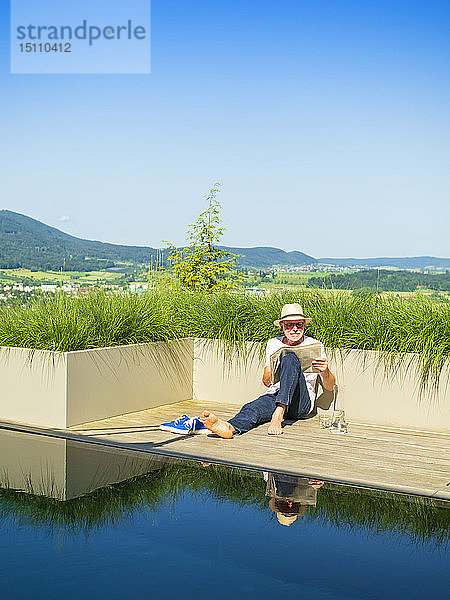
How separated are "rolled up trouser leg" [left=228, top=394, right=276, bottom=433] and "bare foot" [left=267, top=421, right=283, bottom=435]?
0.50ft

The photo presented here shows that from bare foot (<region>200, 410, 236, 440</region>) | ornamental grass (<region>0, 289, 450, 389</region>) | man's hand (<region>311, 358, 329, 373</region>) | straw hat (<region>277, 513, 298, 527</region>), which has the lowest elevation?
straw hat (<region>277, 513, 298, 527</region>)

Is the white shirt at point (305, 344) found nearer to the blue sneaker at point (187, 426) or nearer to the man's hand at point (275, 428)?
the man's hand at point (275, 428)

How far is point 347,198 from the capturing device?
113 feet

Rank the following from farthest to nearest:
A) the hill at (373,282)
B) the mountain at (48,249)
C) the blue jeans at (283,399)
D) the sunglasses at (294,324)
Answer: the mountain at (48,249), the hill at (373,282), the sunglasses at (294,324), the blue jeans at (283,399)

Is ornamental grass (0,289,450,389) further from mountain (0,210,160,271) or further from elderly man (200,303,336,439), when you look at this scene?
mountain (0,210,160,271)

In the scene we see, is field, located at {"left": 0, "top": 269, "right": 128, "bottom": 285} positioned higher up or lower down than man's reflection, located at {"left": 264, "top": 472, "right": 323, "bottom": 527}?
higher up

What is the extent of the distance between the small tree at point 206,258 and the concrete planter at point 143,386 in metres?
3.91

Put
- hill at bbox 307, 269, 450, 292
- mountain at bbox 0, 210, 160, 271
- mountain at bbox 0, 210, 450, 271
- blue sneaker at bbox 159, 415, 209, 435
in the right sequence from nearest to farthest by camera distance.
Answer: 1. blue sneaker at bbox 159, 415, 209, 435
2. hill at bbox 307, 269, 450, 292
3. mountain at bbox 0, 210, 160, 271
4. mountain at bbox 0, 210, 450, 271

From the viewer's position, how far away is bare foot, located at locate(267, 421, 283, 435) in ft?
16.8

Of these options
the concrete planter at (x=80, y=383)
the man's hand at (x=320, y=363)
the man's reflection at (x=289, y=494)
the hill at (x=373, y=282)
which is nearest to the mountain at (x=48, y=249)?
the concrete planter at (x=80, y=383)

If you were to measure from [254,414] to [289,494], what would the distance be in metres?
1.48

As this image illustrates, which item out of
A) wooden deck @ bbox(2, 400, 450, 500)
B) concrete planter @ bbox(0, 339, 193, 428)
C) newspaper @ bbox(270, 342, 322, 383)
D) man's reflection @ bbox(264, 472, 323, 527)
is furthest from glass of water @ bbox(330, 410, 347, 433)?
concrete planter @ bbox(0, 339, 193, 428)

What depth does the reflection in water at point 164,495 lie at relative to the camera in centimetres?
345

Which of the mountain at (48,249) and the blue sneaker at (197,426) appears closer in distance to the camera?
the blue sneaker at (197,426)
